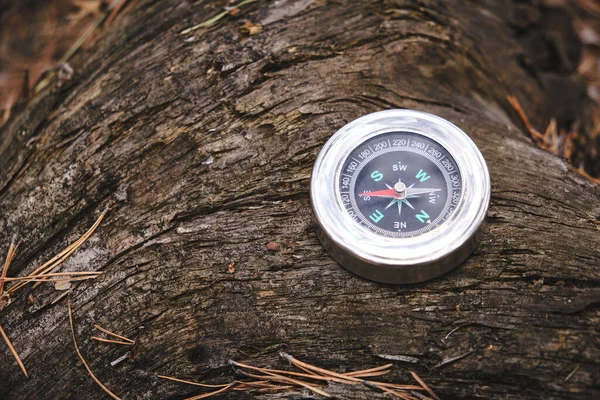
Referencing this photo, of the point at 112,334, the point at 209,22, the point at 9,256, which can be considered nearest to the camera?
the point at 112,334

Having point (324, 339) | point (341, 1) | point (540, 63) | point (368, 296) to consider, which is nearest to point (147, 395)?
point (324, 339)

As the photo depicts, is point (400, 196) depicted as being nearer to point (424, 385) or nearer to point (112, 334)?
point (424, 385)

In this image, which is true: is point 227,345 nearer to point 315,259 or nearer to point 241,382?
point 241,382

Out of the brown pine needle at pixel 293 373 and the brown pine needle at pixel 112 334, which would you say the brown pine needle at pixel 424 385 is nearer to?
the brown pine needle at pixel 293 373

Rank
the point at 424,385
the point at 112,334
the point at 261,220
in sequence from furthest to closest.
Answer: the point at 261,220 → the point at 112,334 → the point at 424,385

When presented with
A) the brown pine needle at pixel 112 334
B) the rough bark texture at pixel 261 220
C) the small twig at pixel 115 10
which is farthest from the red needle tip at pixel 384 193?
the small twig at pixel 115 10

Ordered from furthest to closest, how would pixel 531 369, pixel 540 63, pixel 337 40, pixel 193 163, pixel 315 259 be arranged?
1. pixel 540 63
2. pixel 337 40
3. pixel 193 163
4. pixel 315 259
5. pixel 531 369

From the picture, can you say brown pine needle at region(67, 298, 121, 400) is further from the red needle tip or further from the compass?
the red needle tip

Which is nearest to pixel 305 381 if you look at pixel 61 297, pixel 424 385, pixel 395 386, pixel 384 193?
pixel 395 386
